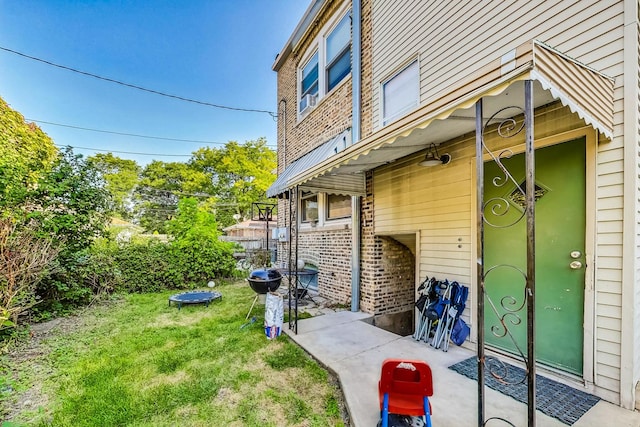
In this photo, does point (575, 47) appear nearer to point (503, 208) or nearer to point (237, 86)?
point (503, 208)

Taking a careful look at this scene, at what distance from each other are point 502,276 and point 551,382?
1.15 meters

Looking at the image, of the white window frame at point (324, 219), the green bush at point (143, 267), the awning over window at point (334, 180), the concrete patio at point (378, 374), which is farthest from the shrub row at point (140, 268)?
the concrete patio at point (378, 374)

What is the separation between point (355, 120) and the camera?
6023 millimetres

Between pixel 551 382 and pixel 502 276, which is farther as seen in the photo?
pixel 502 276

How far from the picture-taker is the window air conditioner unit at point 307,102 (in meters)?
7.89

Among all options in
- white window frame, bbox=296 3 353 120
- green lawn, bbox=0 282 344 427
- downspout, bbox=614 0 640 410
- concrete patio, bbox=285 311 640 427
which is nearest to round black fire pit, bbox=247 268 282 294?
green lawn, bbox=0 282 344 427

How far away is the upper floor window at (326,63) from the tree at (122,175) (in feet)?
78.5

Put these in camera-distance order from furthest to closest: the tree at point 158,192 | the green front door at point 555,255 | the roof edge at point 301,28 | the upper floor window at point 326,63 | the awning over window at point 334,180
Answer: the tree at point 158,192
the roof edge at point 301,28
the upper floor window at point 326,63
the awning over window at point 334,180
the green front door at point 555,255

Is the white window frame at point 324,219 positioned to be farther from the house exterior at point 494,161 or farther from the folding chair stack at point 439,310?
the folding chair stack at point 439,310

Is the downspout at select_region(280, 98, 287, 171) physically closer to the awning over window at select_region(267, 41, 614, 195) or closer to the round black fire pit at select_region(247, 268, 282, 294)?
the round black fire pit at select_region(247, 268, 282, 294)

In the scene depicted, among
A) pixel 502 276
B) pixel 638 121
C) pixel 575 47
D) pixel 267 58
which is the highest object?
pixel 267 58

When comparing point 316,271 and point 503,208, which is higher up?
point 503,208

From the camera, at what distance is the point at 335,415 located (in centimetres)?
260

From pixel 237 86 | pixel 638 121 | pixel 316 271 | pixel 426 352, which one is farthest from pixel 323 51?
pixel 237 86
